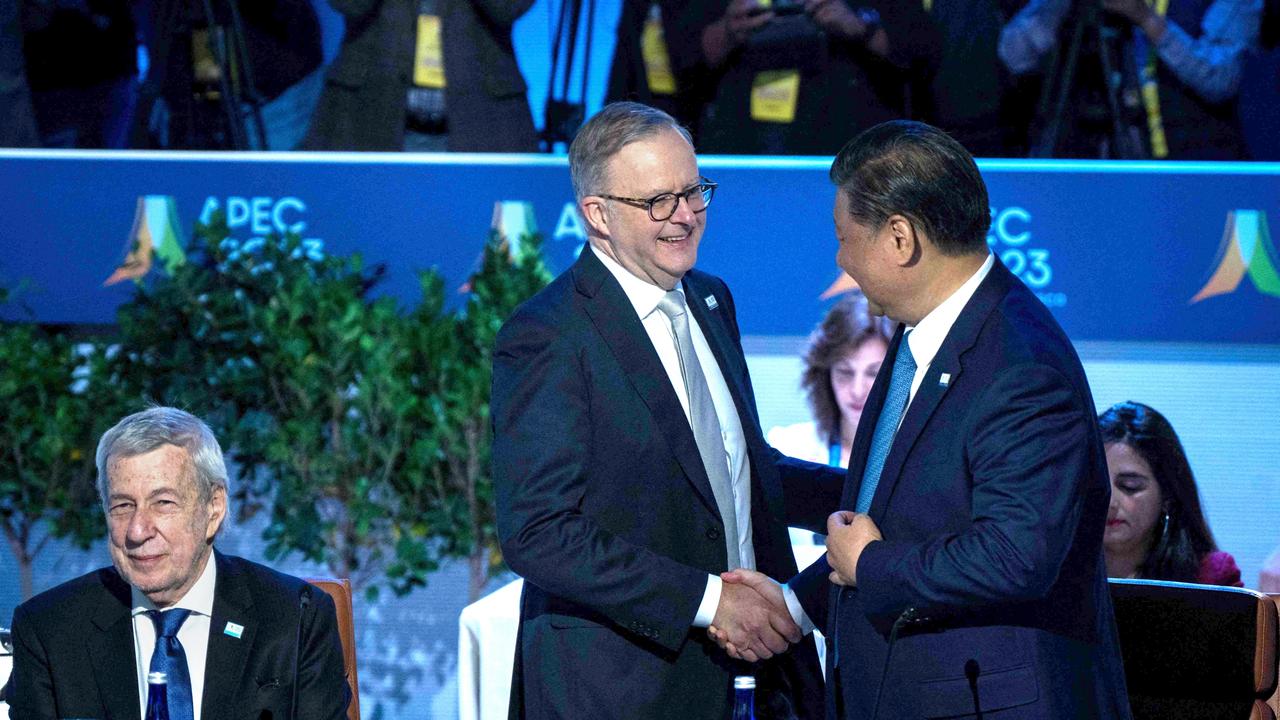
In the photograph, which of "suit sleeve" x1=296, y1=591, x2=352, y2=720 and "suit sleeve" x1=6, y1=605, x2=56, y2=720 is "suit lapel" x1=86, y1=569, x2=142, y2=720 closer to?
"suit sleeve" x1=6, y1=605, x2=56, y2=720

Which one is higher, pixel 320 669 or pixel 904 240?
pixel 904 240

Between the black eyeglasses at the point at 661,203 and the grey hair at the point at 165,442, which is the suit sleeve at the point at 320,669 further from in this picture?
the black eyeglasses at the point at 661,203

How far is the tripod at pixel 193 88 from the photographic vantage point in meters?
5.08

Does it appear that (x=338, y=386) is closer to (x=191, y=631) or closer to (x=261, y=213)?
(x=261, y=213)

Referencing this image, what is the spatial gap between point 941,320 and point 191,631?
1.25m

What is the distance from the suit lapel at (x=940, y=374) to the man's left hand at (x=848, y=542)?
30 mm

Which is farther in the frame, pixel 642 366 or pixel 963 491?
pixel 642 366

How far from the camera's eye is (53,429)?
443 cm

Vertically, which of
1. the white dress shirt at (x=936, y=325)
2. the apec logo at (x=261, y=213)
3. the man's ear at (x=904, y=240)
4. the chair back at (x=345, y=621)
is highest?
the apec logo at (x=261, y=213)

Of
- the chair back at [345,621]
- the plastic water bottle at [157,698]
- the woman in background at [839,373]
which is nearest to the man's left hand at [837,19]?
the woman in background at [839,373]

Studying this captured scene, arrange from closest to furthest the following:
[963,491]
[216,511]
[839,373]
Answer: [963,491] → [216,511] → [839,373]

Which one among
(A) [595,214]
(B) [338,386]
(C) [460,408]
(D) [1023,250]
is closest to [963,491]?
(A) [595,214]

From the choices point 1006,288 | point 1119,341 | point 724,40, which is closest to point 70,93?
point 724,40

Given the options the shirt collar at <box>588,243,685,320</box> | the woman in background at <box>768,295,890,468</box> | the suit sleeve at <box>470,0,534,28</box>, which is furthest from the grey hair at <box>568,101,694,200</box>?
the suit sleeve at <box>470,0,534,28</box>
